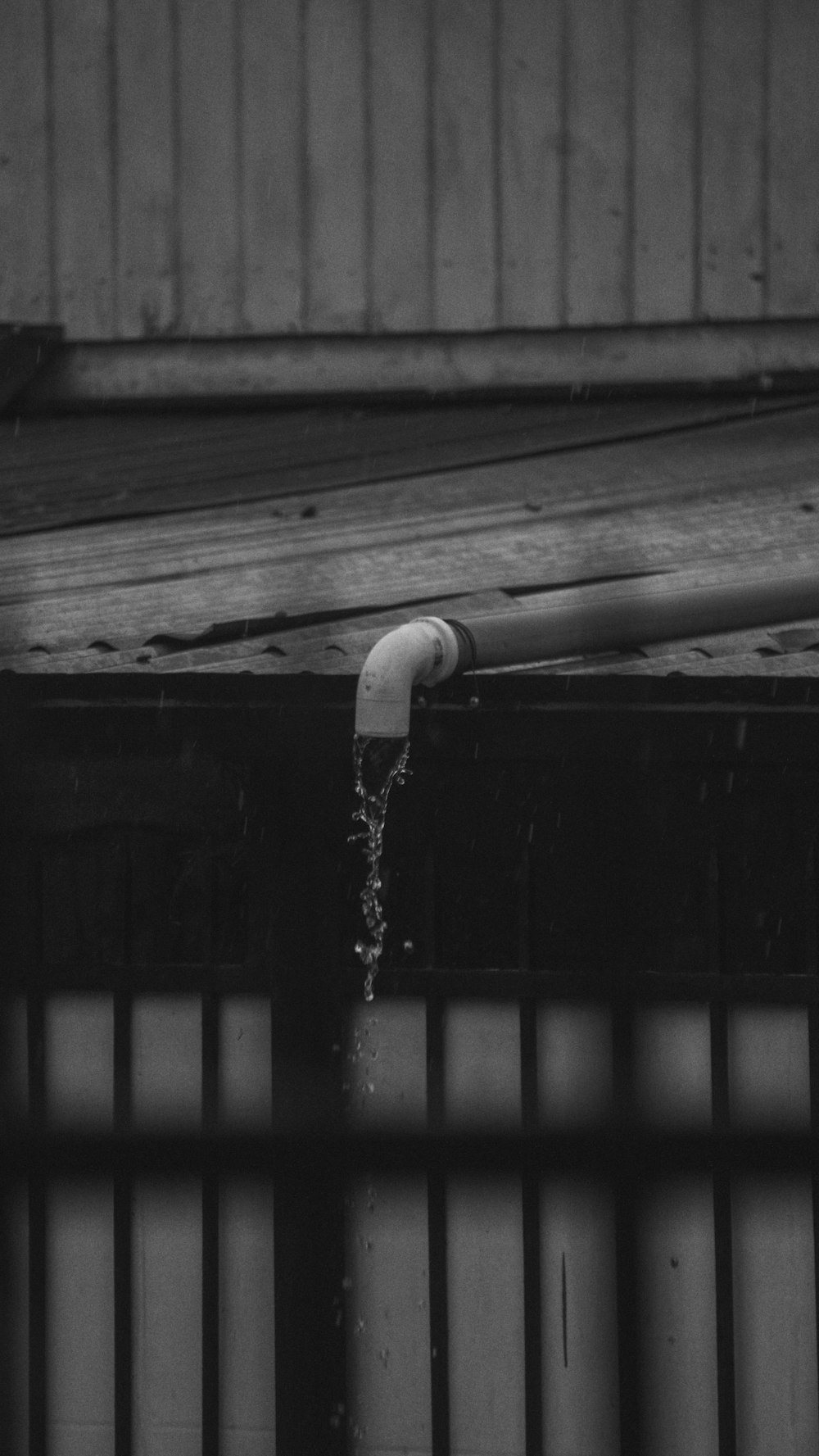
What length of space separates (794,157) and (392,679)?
4.09 meters

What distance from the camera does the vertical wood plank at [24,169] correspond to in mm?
6594

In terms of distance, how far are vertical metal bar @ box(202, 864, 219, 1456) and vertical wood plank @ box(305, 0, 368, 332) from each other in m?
3.30

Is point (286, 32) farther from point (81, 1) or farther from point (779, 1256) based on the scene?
point (779, 1256)

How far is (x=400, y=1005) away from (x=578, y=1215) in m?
0.65

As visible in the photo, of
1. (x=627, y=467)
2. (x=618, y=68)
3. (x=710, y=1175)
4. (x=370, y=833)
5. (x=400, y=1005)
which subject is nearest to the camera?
(x=710, y=1175)

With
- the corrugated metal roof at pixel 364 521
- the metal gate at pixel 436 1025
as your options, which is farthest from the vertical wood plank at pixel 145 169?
the metal gate at pixel 436 1025

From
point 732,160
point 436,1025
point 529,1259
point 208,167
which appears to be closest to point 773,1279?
point 529,1259

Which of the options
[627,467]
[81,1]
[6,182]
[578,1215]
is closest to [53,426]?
[6,182]

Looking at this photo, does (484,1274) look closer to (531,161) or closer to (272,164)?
(531,161)

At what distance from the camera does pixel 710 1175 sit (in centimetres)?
230

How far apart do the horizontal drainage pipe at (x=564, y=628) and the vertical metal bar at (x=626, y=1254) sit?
0.75 metres

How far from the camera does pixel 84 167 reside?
662 cm

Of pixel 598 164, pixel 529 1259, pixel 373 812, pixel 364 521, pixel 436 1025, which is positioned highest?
pixel 598 164

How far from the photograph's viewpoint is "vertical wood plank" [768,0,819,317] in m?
6.34
